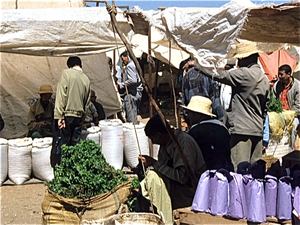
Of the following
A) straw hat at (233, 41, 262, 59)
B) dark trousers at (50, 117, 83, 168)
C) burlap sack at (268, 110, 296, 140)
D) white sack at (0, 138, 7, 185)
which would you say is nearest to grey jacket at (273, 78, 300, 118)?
burlap sack at (268, 110, 296, 140)

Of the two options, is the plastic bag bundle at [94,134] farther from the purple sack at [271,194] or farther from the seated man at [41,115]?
the purple sack at [271,194]

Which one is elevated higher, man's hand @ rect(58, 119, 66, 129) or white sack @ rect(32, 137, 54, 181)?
man's hand @ rect(58, 119, 66, 129)

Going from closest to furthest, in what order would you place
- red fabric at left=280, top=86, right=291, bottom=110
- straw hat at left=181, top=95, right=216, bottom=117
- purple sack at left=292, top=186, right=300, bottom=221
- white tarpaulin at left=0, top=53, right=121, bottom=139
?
purple sack at left=292, top=186, right=300, bottom=221 → straw hat at left=181, top=95, right=216, bottom=117 → red fabric at left=280, top=86, right=291, bottom=110 → white tarpaulin at left=0, top=53, right=121, bottom=139

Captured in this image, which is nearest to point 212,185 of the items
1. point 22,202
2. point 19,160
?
point 22,202

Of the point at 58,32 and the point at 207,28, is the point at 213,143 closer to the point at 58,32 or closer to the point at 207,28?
the point at 207,28

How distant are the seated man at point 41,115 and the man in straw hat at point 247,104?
3.22m

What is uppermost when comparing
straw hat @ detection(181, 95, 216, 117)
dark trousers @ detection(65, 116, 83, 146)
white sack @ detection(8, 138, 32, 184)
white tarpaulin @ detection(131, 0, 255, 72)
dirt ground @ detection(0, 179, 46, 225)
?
white tarpaulin @ detection(131, 0, 255, 72)

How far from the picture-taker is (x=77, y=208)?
16.1ft

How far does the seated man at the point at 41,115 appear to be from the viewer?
7.35 meters

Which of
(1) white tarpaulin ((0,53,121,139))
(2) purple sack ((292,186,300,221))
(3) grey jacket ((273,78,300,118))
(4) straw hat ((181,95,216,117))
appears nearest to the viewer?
(2) purple sack ((292,186,300,221))

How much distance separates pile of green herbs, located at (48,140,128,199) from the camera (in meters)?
4.93

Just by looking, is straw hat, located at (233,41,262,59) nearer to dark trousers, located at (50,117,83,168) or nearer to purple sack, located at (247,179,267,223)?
purple sack, located at (247,179,267,223)

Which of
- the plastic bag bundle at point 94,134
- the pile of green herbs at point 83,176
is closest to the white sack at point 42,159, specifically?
the plastic bag bundle at point 94,134

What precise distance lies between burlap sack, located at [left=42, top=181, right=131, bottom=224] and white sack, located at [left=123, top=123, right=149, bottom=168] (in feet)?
8.32
